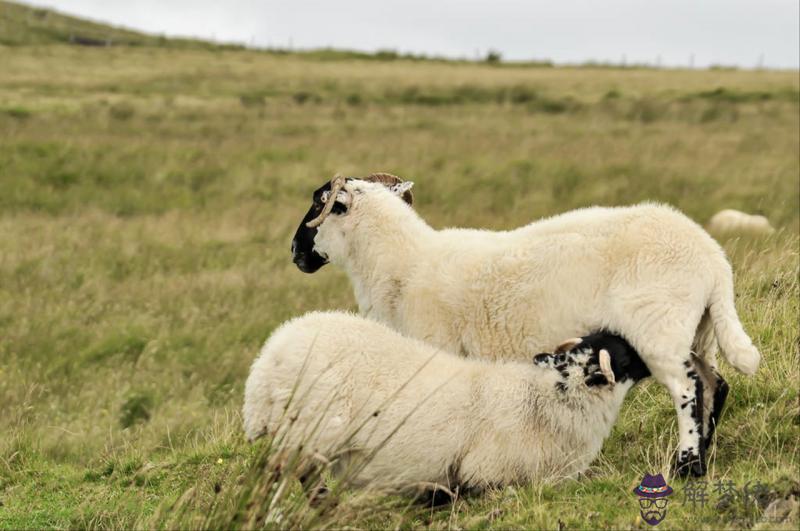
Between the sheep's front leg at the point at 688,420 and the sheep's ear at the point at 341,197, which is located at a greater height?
the sheep's ear at the point at 341,197

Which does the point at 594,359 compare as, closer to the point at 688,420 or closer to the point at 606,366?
the point at 606,366

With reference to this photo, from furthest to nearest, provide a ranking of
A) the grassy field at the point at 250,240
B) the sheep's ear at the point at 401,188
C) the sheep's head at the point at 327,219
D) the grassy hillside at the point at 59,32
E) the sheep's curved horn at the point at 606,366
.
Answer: the grassy hillside at the point at 59,32 < the sheep's ear at the point at 401,188 < the sheep's head at the point at 327,219 < the grassy field at the point at 250,240 < the sheep's curved horn at the point at 606,366

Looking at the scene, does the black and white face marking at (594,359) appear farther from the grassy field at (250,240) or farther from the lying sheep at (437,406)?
the grassy field at (250,240)

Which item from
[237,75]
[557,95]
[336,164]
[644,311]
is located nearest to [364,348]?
[644,311]

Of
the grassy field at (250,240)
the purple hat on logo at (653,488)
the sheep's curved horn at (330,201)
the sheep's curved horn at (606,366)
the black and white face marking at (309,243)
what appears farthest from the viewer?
the black and white face marking at (309,243)

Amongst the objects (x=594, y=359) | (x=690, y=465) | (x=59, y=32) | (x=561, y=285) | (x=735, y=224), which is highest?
(x=59, y=32)

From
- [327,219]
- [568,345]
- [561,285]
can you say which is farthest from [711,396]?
[327,219]

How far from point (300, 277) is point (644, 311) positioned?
10.0m

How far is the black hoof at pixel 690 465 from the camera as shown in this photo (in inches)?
221

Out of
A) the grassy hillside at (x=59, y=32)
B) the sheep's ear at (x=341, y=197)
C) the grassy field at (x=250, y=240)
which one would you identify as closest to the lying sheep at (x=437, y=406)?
the grassy field at (x=250, y=240)

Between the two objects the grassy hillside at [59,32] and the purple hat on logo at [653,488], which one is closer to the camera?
the purple hat on logo at [653,488]

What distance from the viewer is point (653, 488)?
16.4 ft

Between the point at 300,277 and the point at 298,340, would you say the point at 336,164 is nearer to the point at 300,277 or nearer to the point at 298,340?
the point at 300,277

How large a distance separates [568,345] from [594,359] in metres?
0.17
